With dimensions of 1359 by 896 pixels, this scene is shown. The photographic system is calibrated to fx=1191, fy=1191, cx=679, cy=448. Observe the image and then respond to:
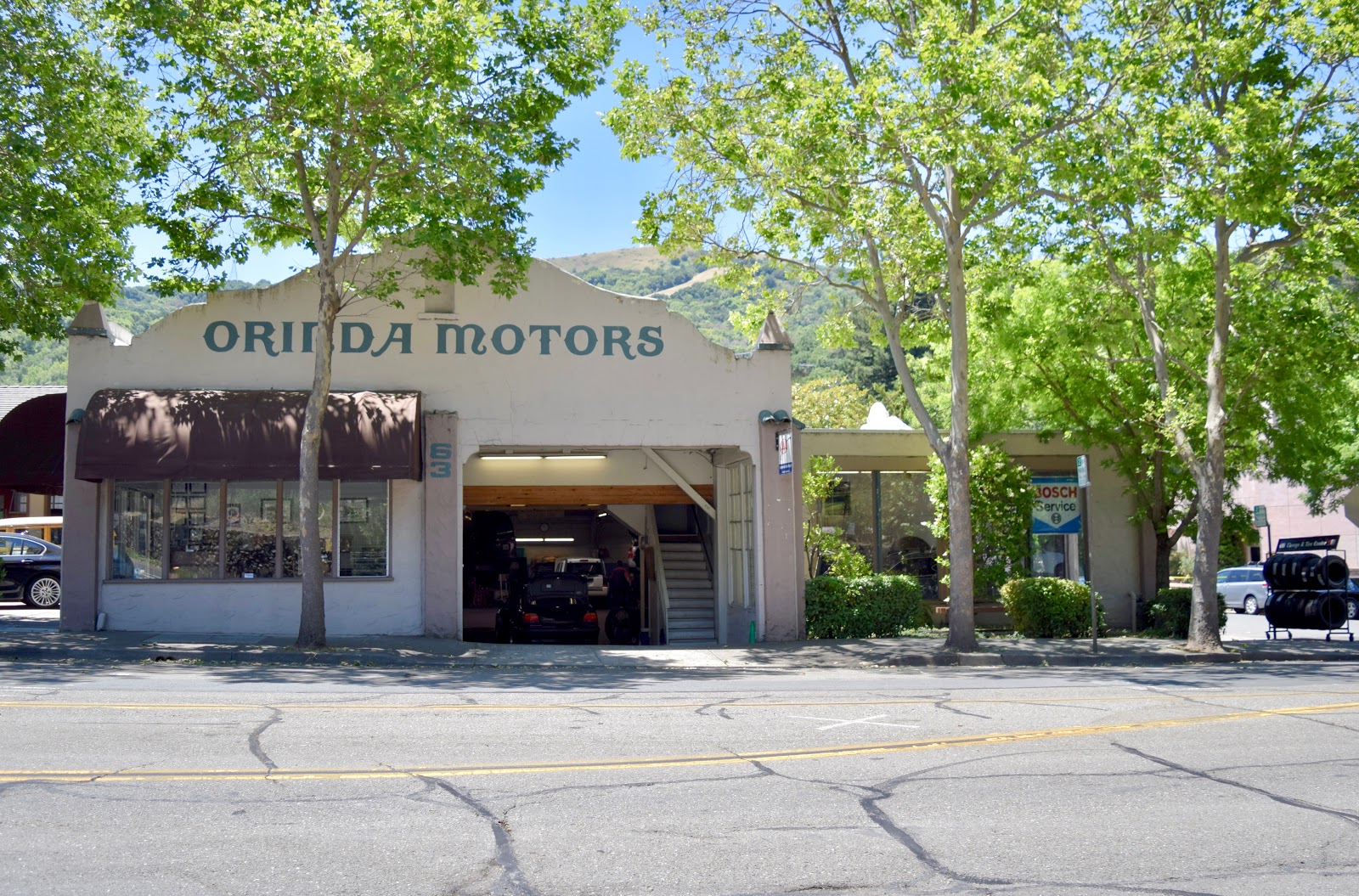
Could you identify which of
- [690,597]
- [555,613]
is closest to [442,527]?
[555,613]

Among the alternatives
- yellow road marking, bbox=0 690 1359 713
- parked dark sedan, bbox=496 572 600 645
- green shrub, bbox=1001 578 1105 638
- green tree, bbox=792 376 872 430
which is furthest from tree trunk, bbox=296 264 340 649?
green tree, bbox=792 376 872 430

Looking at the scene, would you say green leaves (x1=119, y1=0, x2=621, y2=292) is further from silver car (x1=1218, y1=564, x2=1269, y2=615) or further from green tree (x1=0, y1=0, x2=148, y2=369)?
silver car (x1=1218, y1=564, x2=1269, y2=615)

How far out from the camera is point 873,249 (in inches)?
717

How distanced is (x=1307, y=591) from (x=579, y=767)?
1834 centimetres

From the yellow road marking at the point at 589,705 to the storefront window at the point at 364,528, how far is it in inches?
332

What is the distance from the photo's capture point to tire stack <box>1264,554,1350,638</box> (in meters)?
21.6

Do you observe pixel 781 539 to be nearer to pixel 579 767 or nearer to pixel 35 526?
pixel 579 767

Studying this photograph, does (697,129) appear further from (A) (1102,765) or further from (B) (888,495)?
(A) (1102,765)

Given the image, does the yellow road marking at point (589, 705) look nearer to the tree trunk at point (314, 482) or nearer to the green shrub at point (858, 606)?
the tree trunk at point (314, 482)

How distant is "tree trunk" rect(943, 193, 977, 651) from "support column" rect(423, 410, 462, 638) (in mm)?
7745

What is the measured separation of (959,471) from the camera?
1806 centimetres

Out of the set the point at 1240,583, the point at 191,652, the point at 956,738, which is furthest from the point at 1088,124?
the point at 1240,583

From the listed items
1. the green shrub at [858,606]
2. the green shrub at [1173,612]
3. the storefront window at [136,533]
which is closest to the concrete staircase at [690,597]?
the green shrub at [858,606]

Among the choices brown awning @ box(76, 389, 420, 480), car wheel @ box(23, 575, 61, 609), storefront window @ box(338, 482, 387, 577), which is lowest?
car wheel @ box(23, 575, 61, 609)
